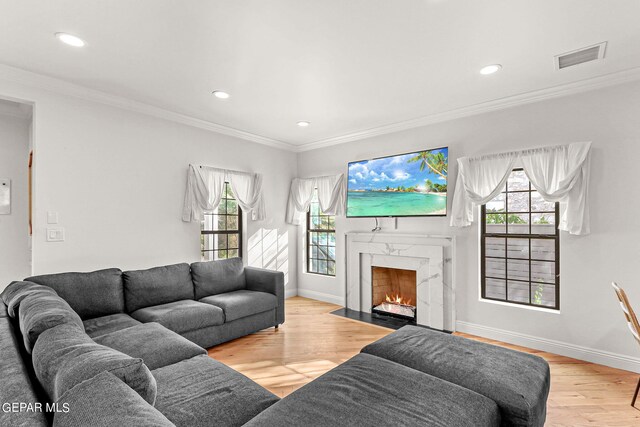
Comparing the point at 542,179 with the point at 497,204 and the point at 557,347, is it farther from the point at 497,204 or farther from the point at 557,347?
the point at 557,347

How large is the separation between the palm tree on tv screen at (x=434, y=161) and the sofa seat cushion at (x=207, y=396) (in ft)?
10.7

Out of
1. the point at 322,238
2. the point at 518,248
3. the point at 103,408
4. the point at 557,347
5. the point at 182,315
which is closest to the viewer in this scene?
the point at 103,408

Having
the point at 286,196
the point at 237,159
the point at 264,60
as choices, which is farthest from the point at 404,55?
the point at 286,196

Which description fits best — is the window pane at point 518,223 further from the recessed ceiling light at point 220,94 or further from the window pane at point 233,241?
the window pane at point 233,241

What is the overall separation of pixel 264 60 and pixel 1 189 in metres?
3.54

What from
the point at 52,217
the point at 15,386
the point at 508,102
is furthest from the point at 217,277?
the point at 508,102

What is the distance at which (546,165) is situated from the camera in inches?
125

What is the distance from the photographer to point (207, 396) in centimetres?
154

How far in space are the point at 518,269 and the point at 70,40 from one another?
4720mm

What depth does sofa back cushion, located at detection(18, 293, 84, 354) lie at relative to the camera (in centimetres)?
141

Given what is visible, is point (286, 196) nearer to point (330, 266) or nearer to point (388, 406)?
point (330, 266)

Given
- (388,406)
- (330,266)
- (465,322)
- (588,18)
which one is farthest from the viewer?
(330,266)

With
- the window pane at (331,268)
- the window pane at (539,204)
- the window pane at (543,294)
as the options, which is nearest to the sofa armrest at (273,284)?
the window pane at (331,268)

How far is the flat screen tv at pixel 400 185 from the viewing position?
155 inches
